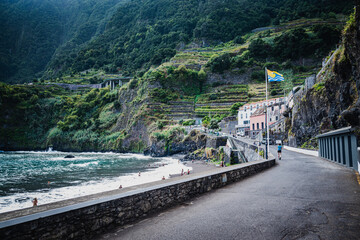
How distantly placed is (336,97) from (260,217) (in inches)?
923

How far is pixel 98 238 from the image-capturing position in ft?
14.0

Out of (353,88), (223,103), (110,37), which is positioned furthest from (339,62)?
(110,37)

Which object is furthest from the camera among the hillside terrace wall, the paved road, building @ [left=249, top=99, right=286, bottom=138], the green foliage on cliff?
the green foliage on cliff

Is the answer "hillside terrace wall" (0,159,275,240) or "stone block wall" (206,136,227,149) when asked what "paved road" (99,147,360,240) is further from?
"stone block wall" (206,136,227,149)

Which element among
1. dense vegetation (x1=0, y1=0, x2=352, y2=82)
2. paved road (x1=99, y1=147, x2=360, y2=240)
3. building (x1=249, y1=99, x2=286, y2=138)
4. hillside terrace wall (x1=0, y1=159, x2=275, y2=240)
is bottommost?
paved road (x1=99, y1=147, x2=360, y2=240)

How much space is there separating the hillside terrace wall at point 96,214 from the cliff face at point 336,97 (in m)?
14.4

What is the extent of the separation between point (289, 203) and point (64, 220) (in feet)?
19.6

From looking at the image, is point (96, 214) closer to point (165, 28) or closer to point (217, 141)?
point (217, 141)

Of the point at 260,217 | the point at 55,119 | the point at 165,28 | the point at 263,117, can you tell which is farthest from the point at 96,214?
the point at 165,28

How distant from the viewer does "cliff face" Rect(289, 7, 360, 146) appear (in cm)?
1536

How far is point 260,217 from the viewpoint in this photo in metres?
5.16

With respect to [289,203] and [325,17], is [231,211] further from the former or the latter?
[325,17]

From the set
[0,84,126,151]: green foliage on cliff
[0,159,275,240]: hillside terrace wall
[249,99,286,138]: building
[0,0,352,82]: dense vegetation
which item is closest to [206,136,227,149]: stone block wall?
[249,99,286,138]: building

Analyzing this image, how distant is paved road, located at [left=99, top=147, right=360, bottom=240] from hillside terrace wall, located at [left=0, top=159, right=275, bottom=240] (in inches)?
11.1
